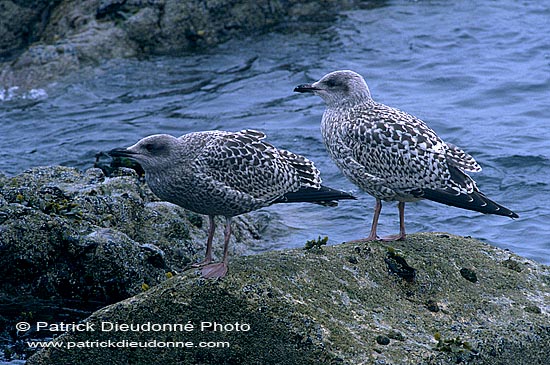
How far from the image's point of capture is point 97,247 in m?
7.88

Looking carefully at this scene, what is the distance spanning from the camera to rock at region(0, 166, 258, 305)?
7.87 m

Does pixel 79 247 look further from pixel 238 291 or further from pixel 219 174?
pixel 238 291

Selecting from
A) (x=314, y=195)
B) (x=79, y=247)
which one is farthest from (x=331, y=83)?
(x=79, y=247)

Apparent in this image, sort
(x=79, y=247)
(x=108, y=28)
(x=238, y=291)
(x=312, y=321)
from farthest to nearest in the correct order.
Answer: (x=108, y=28), (x=79, y=247), (x=238, y=291), (x=312, y=321)

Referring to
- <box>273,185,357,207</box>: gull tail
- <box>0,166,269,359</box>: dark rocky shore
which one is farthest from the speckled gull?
<box>0,166,269,359</box>: dark rocky shore

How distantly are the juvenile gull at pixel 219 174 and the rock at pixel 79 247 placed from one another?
105cm

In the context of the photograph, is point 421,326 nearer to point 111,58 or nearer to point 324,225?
point 324,225

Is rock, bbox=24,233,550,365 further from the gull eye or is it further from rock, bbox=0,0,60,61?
rock, bbox=0,0,60,61

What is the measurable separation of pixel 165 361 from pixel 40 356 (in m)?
0.92

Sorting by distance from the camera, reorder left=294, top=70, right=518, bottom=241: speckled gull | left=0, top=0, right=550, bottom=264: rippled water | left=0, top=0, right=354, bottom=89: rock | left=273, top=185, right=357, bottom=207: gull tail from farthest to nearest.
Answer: left=0, top=0, right=354, bottom=89: rock → left=0, top=0, right=550, bottom=264: rippled water → left=294, top=70, right=518, bottom=241: speckled gull → left=273, top=185, right=357, bottom=207: gull tail

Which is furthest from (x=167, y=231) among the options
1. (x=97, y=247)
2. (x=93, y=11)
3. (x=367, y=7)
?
(x=367, y=7)
